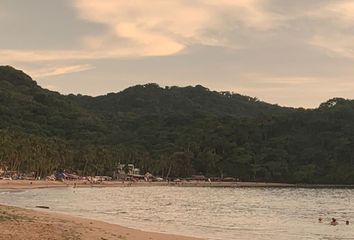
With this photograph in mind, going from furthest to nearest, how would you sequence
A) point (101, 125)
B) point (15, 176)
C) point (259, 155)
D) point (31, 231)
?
point (101, 125)
point (259, 155)
point (15, 176)
point (31, 231)

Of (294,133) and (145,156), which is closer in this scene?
(145,156)

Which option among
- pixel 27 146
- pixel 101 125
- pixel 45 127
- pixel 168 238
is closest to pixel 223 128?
pixel 101 125

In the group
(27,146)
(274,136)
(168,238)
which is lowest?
(168,238)

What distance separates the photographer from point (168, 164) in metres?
158

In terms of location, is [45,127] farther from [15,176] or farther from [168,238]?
[168,238]

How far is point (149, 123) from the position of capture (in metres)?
196

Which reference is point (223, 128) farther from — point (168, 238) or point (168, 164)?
point (168, 238)

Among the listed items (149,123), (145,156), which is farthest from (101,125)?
(145,156)

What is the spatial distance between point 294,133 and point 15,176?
102 meters

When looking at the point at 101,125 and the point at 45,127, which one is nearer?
the point at 45,127

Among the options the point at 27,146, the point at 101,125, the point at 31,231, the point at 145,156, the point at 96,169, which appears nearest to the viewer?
the point at 31,231

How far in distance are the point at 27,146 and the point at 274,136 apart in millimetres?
94381

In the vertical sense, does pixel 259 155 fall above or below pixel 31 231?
above

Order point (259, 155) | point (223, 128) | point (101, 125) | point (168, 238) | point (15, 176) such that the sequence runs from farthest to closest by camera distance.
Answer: point (101, 125)
point (223, 128)
point (259, 155)
point (15, 176)
point (168, 238)
